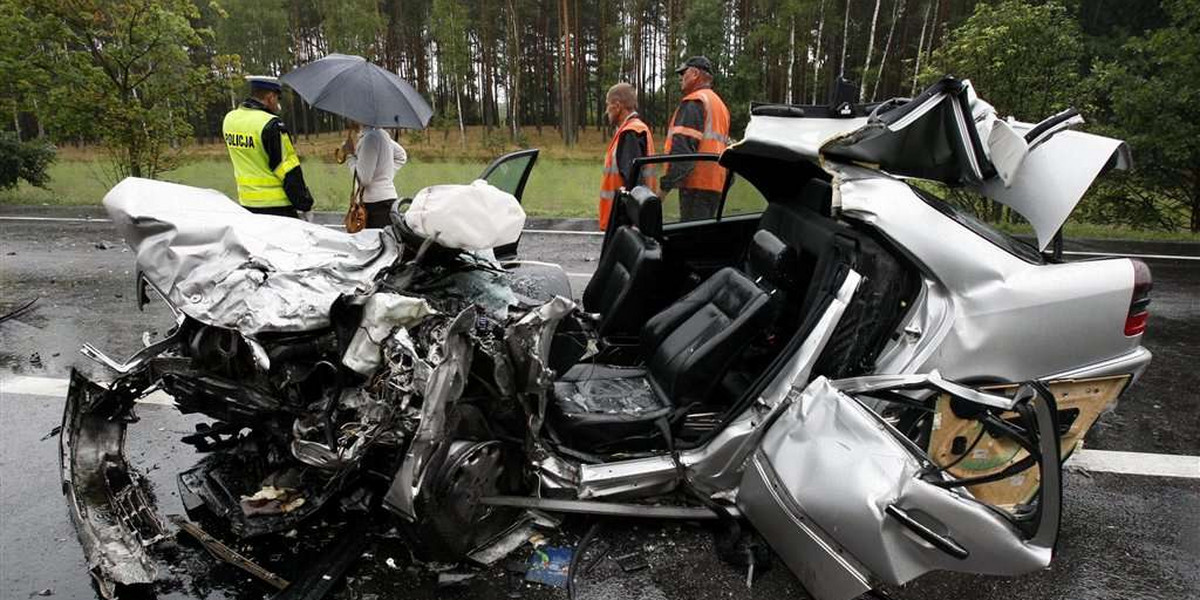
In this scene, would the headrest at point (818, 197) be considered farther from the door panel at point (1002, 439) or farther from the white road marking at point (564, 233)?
the white road marking at point (564, 233)

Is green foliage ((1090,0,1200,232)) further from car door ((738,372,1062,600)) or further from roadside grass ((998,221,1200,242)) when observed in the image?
car door ((738,372,1062,600))

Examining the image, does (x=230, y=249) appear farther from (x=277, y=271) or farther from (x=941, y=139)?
(x=941, y=139)

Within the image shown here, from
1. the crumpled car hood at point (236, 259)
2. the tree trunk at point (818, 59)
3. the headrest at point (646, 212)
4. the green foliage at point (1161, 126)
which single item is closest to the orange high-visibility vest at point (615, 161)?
the headrest at point (646, 212)

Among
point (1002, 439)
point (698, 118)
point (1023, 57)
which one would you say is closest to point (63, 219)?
point (698, 118)

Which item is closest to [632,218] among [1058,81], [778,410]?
[778,410]

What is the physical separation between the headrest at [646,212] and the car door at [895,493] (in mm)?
1482

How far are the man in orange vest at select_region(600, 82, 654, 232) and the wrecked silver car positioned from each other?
104 inches

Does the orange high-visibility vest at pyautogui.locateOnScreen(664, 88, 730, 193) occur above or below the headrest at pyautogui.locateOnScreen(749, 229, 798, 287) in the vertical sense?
above

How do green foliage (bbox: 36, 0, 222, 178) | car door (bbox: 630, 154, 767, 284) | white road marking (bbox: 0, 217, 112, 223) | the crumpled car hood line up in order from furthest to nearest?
green foliage (bbox: 36, 0, 222, 178) < white road marking (bbox: 0, 217, 112, 223) < car door (bbox: 630, 154, 767, 284) < the crumpled car hood

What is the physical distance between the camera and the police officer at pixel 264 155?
526cm

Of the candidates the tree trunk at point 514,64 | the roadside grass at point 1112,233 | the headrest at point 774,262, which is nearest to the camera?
the headrest at point 774,262

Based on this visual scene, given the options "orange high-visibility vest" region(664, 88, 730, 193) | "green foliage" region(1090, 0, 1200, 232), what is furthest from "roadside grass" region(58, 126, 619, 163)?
"orange high-visibility vest" region(664, 88, 730, 193)

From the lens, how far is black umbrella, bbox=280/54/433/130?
5055 millimetres

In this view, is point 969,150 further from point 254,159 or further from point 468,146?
point 468,146
